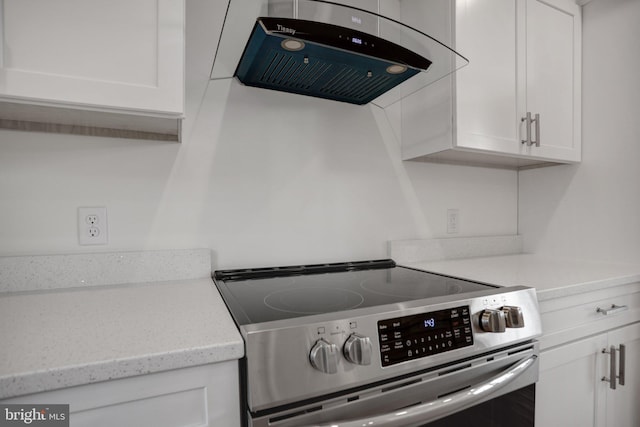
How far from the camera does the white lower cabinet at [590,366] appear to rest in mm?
1017

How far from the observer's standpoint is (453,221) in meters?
1.64

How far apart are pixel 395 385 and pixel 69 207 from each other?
1.03 m

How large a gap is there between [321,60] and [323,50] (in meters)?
0.07

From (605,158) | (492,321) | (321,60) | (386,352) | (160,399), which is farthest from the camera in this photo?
(605,158)

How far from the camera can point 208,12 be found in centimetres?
117

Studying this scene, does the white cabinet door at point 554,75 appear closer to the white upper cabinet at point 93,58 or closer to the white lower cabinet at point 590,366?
the white lower cabinet at point 590,366

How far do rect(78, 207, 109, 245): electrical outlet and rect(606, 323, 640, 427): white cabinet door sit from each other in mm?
1744

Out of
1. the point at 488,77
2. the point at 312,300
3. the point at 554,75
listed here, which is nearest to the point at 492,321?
the point at 312,300

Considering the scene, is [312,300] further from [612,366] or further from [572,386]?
[612,366]

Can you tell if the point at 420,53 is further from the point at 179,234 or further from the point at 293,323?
the point at 179,234

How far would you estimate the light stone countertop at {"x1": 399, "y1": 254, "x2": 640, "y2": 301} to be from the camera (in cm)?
104

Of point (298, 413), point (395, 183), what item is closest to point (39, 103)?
point (298, 413)

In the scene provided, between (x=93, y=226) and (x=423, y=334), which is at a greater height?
(x=93, y=226)

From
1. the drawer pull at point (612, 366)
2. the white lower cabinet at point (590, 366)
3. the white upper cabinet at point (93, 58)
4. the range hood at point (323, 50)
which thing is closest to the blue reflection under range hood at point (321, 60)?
the range hood at point (323, 50)
